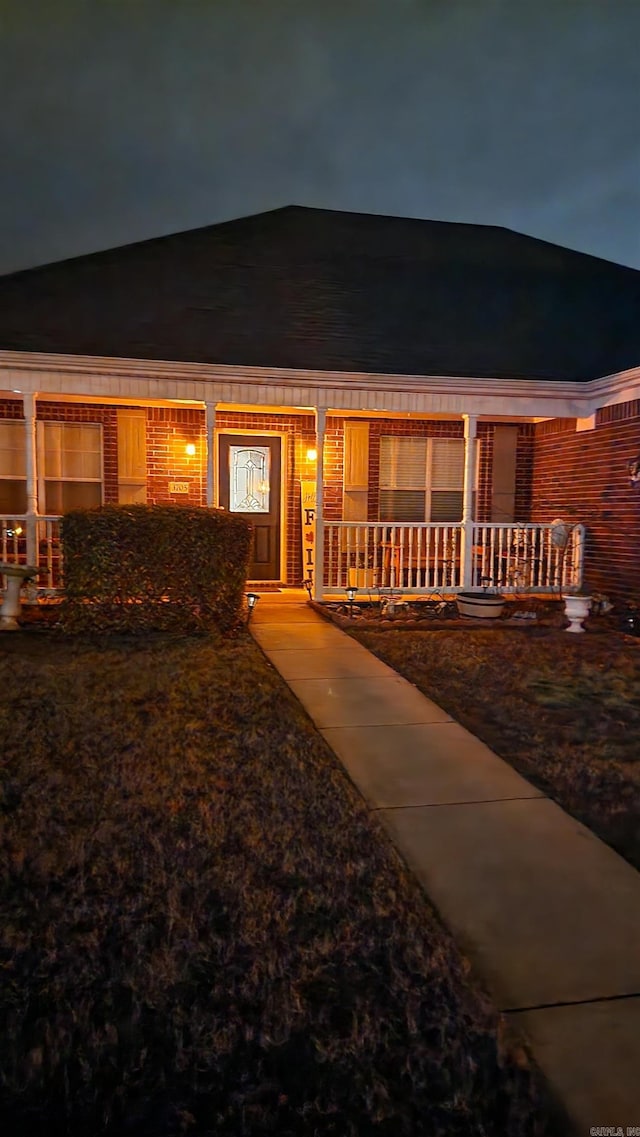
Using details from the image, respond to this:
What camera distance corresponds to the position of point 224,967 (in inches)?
84.1

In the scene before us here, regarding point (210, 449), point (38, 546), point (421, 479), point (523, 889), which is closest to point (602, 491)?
point (421, 479)

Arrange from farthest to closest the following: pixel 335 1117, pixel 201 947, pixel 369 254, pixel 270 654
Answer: pixel 369 254, pixel 270 654, pixel 201 947, pixel 335 1117

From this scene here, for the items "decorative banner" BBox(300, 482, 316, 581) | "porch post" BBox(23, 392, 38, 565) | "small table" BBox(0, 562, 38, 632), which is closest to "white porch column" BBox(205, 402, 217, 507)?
"decorative banner" BBox(300, 482, 316, 581)

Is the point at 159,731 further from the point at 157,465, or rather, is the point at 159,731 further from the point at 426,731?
the point at 157,465

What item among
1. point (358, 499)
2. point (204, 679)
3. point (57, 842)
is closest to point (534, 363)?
point (358, 499)

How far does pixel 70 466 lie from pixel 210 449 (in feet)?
8.49

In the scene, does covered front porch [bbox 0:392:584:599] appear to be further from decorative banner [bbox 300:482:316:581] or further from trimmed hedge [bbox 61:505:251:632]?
trimmed hedge [bbox 61:505:251:632]

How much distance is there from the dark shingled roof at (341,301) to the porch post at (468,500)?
796mm

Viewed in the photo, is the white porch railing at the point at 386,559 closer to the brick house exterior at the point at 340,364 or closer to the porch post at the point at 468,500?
the porch post at the point at 468,500

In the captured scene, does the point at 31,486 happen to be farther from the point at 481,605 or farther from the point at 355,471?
the point at 481,605

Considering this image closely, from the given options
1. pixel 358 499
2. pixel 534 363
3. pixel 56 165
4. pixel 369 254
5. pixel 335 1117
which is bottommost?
pixel 335 1117

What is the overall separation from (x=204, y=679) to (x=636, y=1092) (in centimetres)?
439

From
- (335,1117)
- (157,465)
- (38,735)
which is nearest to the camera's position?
(335,1117)

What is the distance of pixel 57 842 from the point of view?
294 centimetres
